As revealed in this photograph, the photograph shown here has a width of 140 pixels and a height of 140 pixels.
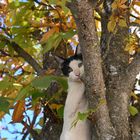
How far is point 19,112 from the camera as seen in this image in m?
1.97

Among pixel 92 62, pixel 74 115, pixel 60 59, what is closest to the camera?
pixel 92 62

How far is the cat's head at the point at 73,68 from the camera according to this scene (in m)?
2.06

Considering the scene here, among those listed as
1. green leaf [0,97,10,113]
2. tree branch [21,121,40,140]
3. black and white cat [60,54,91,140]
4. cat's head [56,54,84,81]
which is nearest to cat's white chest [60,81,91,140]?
black and white cat [60,54,91,140]

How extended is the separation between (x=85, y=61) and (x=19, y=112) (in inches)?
21.9

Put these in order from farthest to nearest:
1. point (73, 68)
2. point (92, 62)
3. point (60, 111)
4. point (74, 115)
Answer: point (73, 68) < point (60, 111) < point (74, 115) < point (92, 62)

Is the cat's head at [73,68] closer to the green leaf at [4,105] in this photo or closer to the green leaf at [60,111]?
the green leaf at [60,111]

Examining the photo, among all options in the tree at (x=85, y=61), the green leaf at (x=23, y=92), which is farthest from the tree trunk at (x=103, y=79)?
the green leaf at (x=23, y=92)

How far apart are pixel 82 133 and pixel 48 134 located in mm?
338

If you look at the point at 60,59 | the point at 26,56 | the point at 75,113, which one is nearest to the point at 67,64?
the point at 60,59

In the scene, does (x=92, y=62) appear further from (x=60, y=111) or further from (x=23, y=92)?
(x=60, y=111)

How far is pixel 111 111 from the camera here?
5.73 ft

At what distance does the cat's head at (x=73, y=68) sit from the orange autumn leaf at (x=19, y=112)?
32 centimetres

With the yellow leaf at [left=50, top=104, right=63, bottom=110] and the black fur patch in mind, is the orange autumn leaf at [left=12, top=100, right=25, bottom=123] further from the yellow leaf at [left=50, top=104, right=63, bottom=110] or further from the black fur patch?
the black fur patch

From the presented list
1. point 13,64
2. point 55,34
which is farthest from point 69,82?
point 13,64
